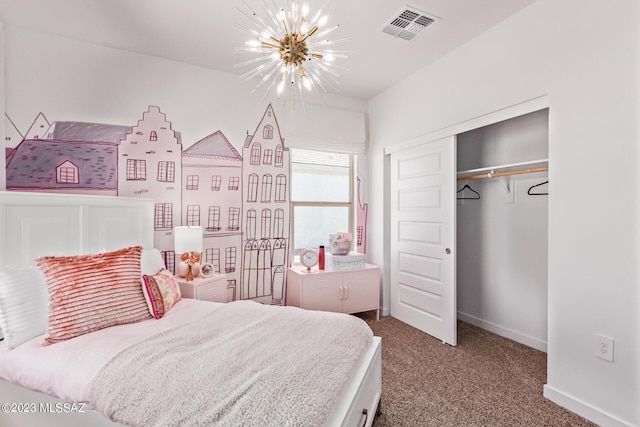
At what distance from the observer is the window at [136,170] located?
2752 mm

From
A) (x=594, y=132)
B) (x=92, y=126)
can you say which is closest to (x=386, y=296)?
(x=594, y=132)

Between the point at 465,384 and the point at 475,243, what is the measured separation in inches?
64.0

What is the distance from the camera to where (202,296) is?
2.61 m

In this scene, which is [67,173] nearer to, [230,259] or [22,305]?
[22,305]

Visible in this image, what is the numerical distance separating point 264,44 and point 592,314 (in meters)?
2.45

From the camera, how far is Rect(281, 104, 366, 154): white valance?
3.47 metres

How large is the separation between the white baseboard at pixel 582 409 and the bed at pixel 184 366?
1.19 meters

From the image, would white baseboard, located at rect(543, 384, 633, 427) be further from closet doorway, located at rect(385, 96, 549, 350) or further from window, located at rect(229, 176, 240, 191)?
window, located at rect(229, 176, 240, 191)

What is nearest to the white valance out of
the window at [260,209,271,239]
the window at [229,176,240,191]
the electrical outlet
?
the window at [229,176,240,191]

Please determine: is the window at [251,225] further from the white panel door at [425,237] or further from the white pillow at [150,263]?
the white panel door at [425,237]

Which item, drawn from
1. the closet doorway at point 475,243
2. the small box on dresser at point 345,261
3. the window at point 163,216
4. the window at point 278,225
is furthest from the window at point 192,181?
the closet doorway at point 475,243

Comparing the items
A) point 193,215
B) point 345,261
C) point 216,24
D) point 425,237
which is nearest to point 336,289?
point 345,261

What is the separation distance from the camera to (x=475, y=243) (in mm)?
3342

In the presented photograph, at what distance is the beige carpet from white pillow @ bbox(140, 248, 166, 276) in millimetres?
1922
